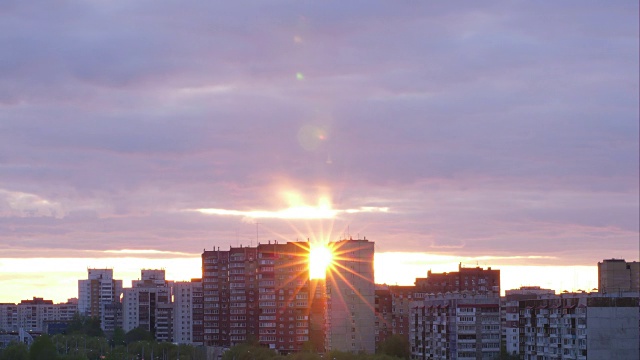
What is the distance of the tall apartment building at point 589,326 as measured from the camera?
360 ft

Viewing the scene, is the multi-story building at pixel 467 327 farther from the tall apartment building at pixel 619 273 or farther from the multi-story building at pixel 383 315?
the multi-story building at pixel 383 315

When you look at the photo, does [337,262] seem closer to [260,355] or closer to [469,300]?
[260,355]

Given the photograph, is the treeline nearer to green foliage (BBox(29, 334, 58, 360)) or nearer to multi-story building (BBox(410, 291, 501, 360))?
green foliage (BBox(29, 334, 58, 360))

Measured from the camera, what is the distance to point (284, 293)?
181875 mm

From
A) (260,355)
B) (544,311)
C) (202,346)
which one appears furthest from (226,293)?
(544,311)

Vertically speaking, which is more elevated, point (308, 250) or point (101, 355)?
point (308, 250)

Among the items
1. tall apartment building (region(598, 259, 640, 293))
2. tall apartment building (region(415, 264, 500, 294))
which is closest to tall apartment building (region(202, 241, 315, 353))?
tall apartment building (region(415, 264, 500, 294))

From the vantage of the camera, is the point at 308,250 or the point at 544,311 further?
the point at 308,250

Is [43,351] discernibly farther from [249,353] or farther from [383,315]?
[383,315]

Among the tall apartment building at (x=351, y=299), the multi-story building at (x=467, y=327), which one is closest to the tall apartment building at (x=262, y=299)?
the tall apartment building at (x=351, y=299)

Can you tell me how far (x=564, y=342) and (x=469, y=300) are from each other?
19.9m

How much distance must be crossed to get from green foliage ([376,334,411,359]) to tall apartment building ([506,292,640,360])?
30715 mm

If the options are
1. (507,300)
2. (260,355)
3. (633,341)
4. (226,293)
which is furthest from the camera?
(226,293)

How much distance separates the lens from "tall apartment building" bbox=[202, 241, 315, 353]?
178 meters
